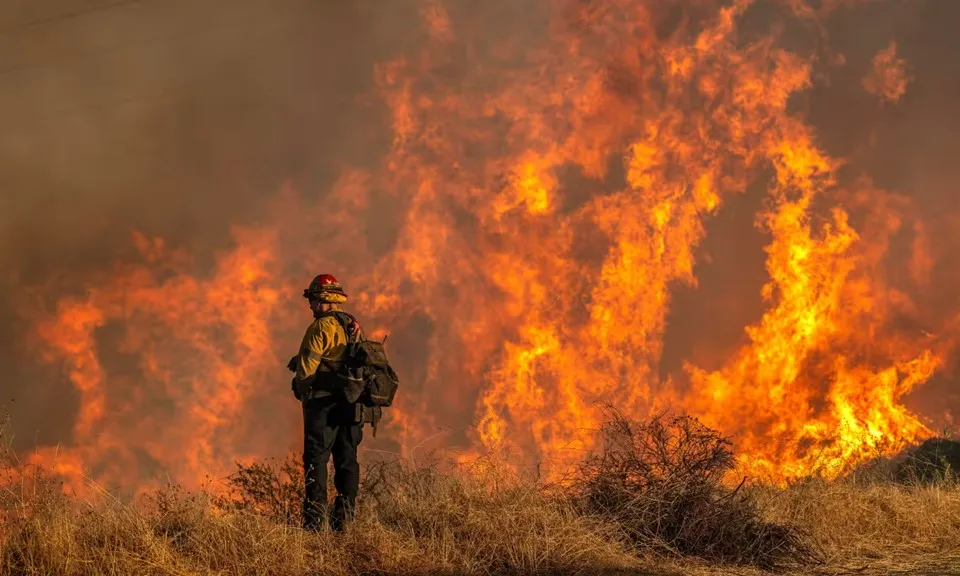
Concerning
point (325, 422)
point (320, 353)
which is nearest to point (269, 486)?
point (325, 422)

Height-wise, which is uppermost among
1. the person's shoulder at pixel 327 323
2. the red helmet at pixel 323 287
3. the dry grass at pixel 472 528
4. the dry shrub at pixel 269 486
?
the red helmet at pixel 323 287

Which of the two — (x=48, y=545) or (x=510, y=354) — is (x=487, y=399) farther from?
(x=48, y=545)

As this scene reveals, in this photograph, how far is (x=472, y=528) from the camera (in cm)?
781

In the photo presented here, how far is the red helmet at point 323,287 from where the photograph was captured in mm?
8820

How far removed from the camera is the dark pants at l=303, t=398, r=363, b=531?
27.1ft

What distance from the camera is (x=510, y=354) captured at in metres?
25.0

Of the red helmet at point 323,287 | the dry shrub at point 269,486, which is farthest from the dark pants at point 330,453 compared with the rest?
the red helmet at point 323,287

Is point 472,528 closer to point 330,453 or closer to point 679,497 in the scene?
point 330,453

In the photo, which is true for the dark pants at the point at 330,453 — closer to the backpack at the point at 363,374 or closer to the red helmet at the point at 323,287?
the backpack at the point at 363,374

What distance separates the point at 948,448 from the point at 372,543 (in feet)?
47.9

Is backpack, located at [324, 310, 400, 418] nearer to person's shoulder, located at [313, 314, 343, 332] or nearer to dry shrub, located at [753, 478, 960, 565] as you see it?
person's shoulder, located at [313, 314, 343, 332]

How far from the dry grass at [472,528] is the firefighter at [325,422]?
1.02 ft

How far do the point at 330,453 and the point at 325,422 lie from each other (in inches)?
14.7

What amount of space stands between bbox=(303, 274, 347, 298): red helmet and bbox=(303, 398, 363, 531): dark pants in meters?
1.12
